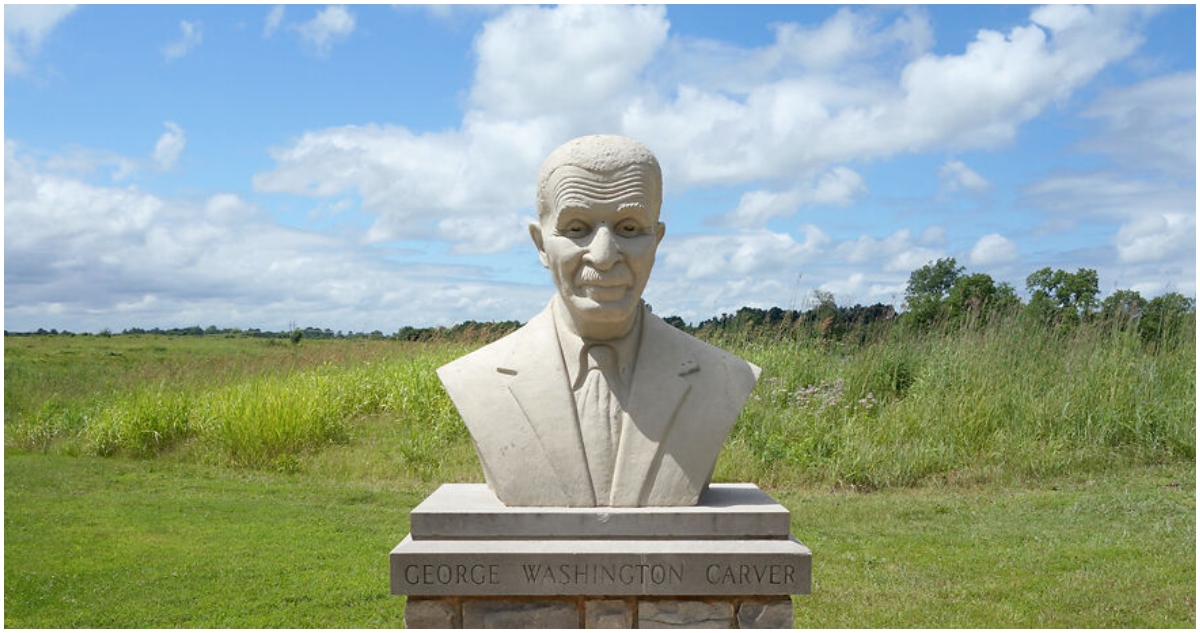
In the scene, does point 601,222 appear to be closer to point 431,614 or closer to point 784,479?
point 431,614

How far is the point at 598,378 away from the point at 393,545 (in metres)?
3.12

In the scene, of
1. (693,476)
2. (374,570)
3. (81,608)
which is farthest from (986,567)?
(81,608)

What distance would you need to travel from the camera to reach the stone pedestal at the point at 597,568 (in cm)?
316

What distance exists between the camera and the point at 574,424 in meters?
3.29

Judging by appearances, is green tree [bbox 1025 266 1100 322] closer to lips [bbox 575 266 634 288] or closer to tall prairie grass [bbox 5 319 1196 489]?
tall prairie grass [bbox 5 319 1196 489]

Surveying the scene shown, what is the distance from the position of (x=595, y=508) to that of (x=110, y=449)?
790 centimetres

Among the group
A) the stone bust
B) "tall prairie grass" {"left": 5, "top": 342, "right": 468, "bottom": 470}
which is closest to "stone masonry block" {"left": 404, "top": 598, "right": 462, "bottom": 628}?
the stone bust

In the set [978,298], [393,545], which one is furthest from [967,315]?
[393,545]

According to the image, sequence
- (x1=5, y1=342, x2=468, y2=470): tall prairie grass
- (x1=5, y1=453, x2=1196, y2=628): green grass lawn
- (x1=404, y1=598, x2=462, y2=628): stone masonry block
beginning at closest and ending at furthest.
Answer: (x1=404, y1=598, x2=462, y2=628): stone masonry block → (x1=5, y1=453, x2=1196, y2=628): green grass lawn → (x1=5, y1=342, x2=468, y2=470): tall prairie grass

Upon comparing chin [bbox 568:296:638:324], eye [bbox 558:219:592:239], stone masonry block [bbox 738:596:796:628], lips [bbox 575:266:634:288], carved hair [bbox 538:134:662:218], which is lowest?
stone masonry block [bbox 738:596:796:628]

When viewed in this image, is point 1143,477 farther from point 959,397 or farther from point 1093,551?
point 1093,551

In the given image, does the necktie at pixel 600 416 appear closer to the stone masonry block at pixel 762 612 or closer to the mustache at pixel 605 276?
the mustache at pixel 605 276

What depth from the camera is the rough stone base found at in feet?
10.6

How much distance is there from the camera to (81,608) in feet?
16.5
